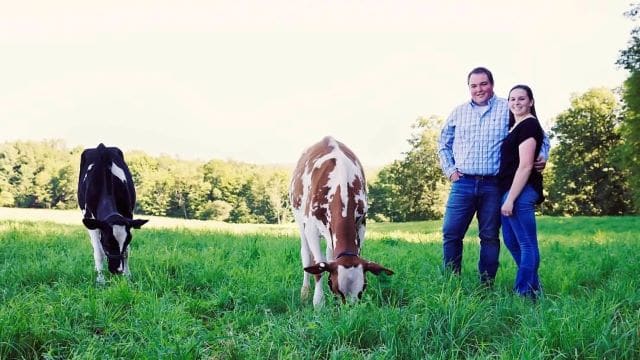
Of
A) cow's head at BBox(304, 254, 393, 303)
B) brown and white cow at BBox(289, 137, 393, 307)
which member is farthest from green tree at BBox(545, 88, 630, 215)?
cow's head at BBox(304, 254, 393, 303)

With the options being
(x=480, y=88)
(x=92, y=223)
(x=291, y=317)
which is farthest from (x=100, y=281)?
(x=480, y=88)

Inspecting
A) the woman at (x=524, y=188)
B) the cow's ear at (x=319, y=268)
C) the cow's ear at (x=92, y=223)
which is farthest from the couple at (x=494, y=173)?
the cow's ear at (x=92, y=223)

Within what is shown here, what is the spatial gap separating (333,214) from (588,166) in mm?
46316

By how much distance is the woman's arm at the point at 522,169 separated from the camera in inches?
232

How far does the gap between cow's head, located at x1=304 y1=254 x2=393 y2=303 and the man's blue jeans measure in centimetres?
183

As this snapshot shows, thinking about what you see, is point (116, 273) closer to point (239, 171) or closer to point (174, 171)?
point (174, 171)

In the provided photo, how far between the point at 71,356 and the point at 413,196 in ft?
186

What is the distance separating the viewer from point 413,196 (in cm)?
5988

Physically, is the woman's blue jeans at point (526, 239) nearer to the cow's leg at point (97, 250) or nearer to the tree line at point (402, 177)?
the cow's leg at point (97, 250)

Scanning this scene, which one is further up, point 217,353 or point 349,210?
point 349,210

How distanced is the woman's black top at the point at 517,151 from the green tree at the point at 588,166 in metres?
44.1

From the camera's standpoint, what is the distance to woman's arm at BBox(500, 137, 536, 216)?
19.4 ft

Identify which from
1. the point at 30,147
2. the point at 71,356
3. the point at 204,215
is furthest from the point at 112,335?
the point at 30,147

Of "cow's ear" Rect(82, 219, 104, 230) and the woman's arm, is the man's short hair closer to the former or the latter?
the woman's arm
